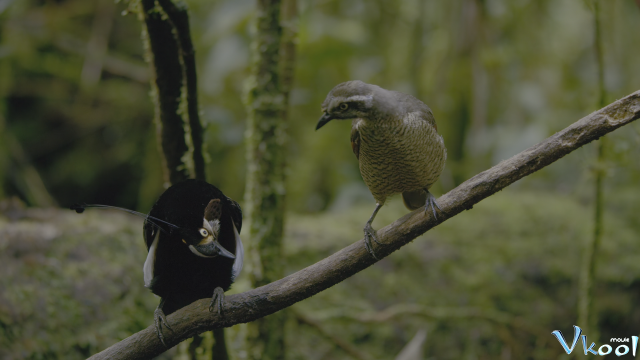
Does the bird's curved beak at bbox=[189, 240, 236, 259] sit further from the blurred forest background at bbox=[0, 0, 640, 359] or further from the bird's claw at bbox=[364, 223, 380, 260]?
the blurred forest background at bbox=[0, 0, 640, 359]

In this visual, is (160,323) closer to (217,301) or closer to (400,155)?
(217,301)

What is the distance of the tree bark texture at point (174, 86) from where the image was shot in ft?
6.07

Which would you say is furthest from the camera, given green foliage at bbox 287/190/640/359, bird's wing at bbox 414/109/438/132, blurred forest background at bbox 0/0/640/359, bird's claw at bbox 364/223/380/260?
green foliage at bbox 287/190/640/359

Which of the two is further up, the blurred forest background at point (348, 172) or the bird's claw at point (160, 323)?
the blurred forest background at point (348, 172)

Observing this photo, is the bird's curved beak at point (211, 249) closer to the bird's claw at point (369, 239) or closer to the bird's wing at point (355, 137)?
the bird's claw at point (369, 239)

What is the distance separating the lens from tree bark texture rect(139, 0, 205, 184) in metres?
1.85

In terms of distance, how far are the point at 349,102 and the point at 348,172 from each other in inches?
157

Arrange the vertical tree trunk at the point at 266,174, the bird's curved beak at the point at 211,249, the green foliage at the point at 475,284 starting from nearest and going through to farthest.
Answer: the bird's curved beak at the point at 211,249, the vertical tree trunk at the point at 266,174, the green foliage at the point at 475,284

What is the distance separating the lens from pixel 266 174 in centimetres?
274

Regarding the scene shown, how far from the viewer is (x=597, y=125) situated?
1.68 m

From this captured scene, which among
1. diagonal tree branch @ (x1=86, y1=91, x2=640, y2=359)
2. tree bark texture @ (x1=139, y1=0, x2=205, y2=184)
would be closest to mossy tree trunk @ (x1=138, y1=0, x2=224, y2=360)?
tree bark texture @ (x1=139, y1=0, x2=205, y2=184)

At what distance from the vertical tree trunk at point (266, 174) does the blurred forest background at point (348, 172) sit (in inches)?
8.7

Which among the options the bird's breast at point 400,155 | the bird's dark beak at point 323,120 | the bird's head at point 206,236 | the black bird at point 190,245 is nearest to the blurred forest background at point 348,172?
the black bird at point 190,245

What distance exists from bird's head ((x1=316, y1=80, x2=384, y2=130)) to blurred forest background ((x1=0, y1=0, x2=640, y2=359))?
123cm
